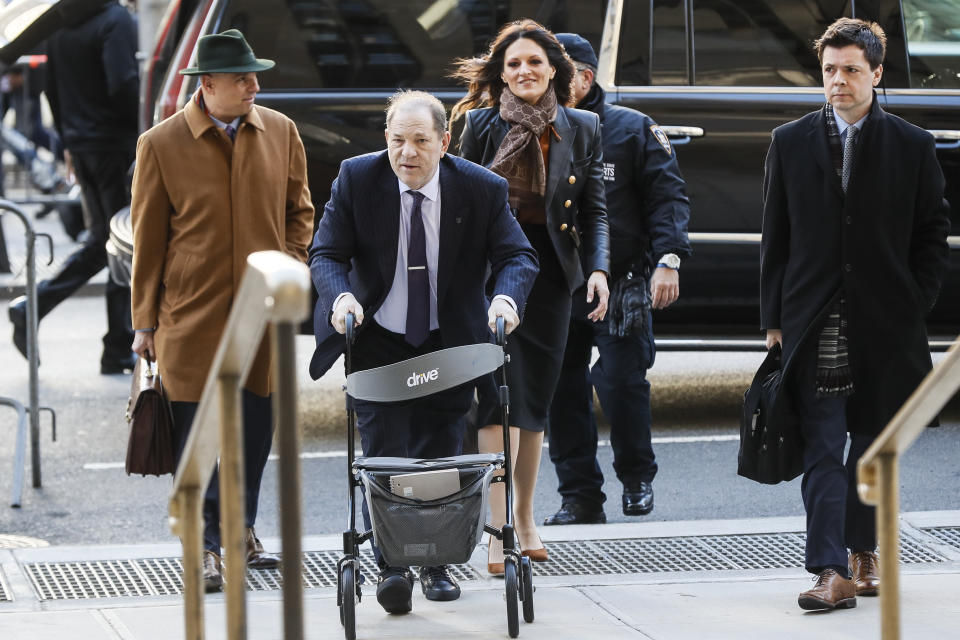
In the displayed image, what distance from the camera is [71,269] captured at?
945 centimetres

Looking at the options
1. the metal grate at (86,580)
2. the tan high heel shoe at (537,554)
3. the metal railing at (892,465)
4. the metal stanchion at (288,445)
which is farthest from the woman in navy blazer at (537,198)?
the metal stanchion at (288,445)

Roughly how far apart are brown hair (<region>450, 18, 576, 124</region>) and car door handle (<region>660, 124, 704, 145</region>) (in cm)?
156

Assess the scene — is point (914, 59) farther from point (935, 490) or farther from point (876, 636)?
point (876, 636)

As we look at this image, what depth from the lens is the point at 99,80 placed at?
31.5ft

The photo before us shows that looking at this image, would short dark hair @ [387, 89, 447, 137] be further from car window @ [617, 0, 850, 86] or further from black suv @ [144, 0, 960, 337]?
car window @ [617, 0, 850, 86]

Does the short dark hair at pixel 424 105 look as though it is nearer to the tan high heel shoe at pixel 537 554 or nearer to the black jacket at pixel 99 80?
the tan high heel shoe at pixel 537 554

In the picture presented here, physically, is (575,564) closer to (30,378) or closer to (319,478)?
(319,478)

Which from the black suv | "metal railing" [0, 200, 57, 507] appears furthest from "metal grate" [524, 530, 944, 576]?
"metal railing" [0, 200, 57, 507]

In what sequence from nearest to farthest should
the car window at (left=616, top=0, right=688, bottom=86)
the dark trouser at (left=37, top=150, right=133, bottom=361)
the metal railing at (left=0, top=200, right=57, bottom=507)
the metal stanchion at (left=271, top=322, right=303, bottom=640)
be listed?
1. the metal stanchion at (left=271, top=322, right=303, bottom=640)
2. the metal railing at (left=0, top=200, right=57, bottom=507)
3. the car window at (left=616, top=0, right=688, bottom=86)
4. the dark trouser at (left=37, top=150, right=133, bottom=361)

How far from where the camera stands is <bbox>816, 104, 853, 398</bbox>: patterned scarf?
4.96 metres

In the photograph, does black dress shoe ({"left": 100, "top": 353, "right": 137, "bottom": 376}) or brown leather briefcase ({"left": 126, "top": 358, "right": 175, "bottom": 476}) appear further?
black dress shoe ({"left": 100, "top": 353, "right": 137, "bottom": 376})

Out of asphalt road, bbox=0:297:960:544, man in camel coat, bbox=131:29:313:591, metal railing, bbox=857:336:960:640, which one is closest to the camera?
metal railing, bbox=857:336:960:640

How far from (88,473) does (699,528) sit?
2.76 m

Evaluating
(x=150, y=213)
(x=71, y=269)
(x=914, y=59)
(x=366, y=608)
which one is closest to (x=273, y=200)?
(x=150, y=213)
